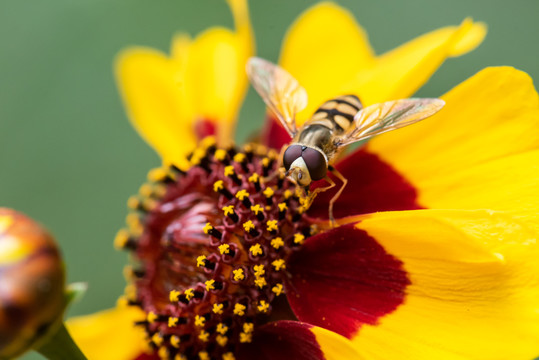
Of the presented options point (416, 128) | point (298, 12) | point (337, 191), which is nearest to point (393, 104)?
point (416, 128)

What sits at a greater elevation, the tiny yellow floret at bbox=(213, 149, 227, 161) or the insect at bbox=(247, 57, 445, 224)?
the insect at bbox=(247, 57, 445, 224)

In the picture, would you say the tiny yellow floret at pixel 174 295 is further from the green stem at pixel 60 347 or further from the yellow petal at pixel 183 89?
the yellow petal at pixel 183 89

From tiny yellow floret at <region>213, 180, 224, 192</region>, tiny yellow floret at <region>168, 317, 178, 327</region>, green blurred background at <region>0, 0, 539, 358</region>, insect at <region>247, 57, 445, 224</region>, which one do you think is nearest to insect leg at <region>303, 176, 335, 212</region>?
insect at <region>247, 57, 445, 224</region>

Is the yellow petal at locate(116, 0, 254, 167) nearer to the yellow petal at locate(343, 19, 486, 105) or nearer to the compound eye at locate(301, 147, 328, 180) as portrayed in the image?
the yellow petal at locate(343, 19, 486, 105)

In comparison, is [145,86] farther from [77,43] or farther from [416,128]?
[416,128]

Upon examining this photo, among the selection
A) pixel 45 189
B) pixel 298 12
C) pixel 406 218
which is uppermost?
pixel 298 12

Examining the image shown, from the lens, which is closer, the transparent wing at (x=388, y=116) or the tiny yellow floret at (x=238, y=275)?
the transparent wing at (x=388, y=116)

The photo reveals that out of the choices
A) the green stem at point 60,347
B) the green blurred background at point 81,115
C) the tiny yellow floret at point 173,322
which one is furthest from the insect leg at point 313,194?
the green blurred background at point 81,115
